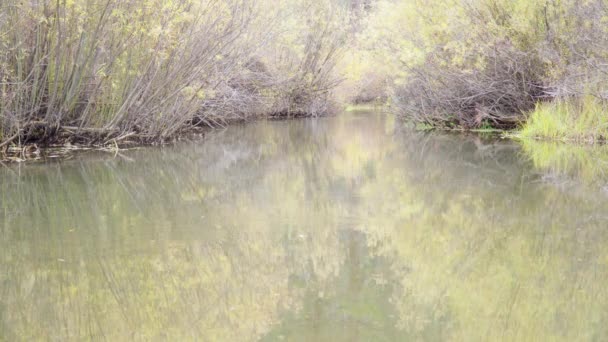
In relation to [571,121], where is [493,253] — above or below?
below

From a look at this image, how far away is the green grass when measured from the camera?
12.5 metres

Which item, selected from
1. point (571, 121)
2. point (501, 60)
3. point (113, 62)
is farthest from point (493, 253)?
point (501, 60)

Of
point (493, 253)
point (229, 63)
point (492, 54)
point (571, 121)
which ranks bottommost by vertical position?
point (493, 253)

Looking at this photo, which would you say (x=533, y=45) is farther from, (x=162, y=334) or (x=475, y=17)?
(x=162, y=334)

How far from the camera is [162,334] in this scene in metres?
3.55

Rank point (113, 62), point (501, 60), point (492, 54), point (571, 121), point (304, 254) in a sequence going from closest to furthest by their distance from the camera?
point (304, 254)
point (113, 62)
point (571, 121)
point (492, 54)
point (501, 60)

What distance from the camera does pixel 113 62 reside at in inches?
452

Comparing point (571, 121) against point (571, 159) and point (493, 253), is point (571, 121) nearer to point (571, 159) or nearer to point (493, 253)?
point (571, 159)

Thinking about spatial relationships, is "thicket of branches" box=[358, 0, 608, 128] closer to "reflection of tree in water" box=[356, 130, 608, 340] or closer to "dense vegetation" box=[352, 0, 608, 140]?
"dense vegetation" box=[352, 0, 608, 140]

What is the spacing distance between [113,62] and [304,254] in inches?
309

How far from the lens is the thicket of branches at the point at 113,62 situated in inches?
402

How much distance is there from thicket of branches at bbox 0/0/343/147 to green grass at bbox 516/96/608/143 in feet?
23.0

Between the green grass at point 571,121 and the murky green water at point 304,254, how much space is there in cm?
308

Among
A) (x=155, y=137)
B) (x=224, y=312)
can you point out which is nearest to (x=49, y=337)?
(x=224, y=312)
